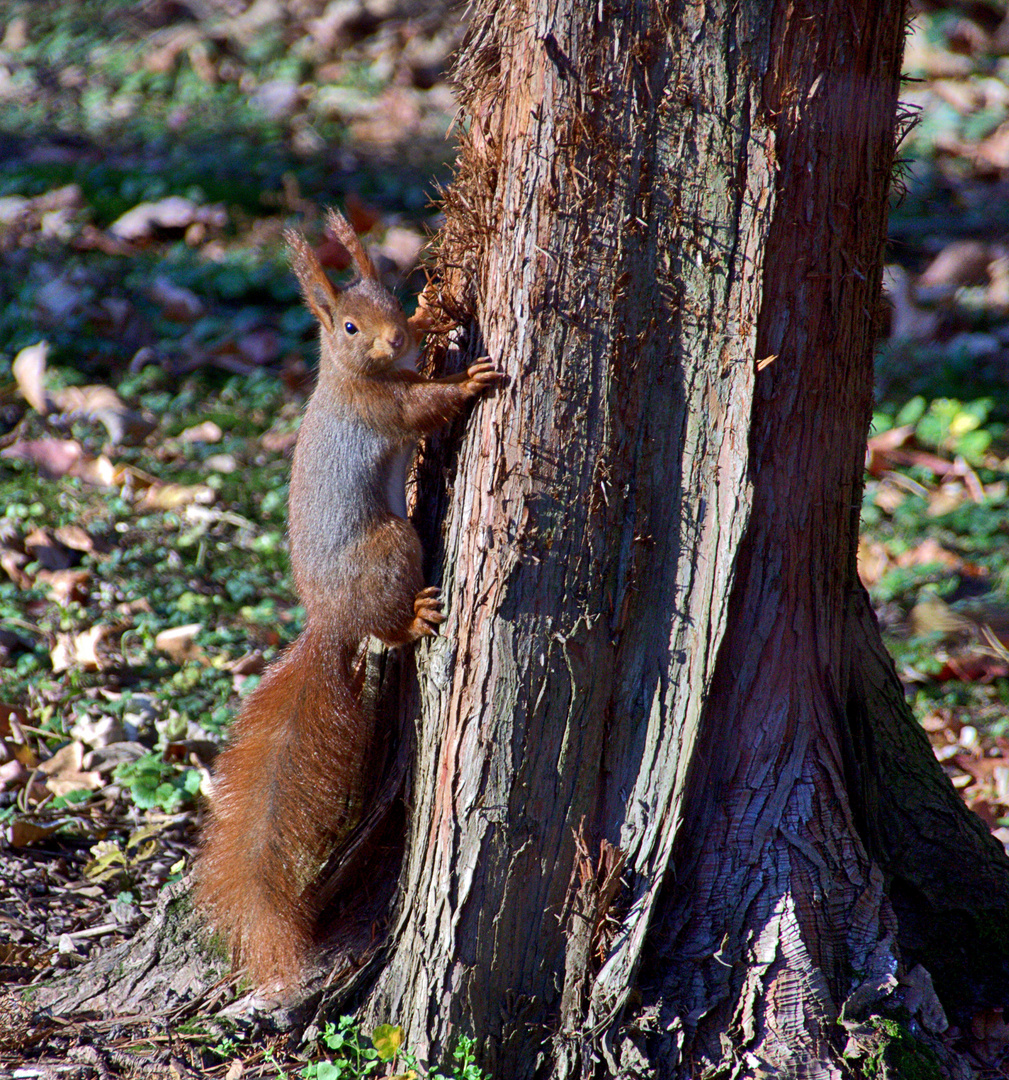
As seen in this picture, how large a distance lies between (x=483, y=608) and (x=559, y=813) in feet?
1.05

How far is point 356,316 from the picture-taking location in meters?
2.06

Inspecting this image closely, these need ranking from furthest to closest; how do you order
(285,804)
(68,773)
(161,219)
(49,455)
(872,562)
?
(161,219) < (49,455) < (872,562) < (68,773) < (285,804)

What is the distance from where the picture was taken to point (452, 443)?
69.0 inches

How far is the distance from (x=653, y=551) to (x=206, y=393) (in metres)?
2.82

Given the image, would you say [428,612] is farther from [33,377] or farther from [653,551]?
[33,377]

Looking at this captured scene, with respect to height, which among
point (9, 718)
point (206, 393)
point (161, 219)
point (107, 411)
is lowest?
point (9, 718)

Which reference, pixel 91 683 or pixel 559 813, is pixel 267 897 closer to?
pixel 559 813

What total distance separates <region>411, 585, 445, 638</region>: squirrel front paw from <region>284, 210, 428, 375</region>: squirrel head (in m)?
0.48

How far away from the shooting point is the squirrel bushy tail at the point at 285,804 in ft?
5.82

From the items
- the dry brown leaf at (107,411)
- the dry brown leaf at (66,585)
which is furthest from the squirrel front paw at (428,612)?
the dry brown leaf at (107,411)

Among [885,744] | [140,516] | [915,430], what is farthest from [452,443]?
[915,430]

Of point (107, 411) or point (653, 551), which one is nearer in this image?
point (653, 551)

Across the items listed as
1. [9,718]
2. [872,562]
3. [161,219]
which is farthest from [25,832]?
[161,219]

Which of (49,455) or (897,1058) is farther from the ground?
(49,455)
